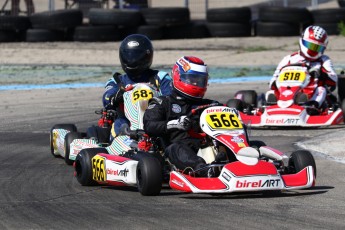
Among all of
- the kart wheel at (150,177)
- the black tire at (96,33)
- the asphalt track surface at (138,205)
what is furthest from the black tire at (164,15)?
the kart wheel at (150,177)

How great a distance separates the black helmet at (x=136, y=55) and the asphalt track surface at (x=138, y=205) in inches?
45.6

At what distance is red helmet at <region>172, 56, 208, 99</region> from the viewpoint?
8094 mm

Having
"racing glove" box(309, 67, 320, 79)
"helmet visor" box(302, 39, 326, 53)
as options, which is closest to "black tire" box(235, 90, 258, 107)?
"racing glove" box(309, 67, 320, 79)

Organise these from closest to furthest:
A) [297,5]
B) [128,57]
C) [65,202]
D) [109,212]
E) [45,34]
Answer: [109,212] → [65,202] → [128,57] → [45,34] → [297,5]

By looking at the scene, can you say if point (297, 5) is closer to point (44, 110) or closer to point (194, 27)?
point (194, 27)

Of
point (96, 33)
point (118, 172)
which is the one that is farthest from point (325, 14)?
point (118, 172)

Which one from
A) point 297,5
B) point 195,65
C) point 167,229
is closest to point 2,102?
point 195,65

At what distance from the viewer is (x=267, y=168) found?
7.25m

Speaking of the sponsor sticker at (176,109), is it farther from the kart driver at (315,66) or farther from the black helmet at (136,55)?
the kart driver at (315,66)

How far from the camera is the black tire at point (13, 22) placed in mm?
22641

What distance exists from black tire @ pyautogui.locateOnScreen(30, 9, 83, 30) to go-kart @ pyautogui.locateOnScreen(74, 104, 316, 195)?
1469cm

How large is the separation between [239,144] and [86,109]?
6.83 metres

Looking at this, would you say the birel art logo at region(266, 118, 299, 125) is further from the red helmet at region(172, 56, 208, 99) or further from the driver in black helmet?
the red helmet at region(172, 56, 208, 99)

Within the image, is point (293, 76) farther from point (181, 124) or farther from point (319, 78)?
point (181, 124)
